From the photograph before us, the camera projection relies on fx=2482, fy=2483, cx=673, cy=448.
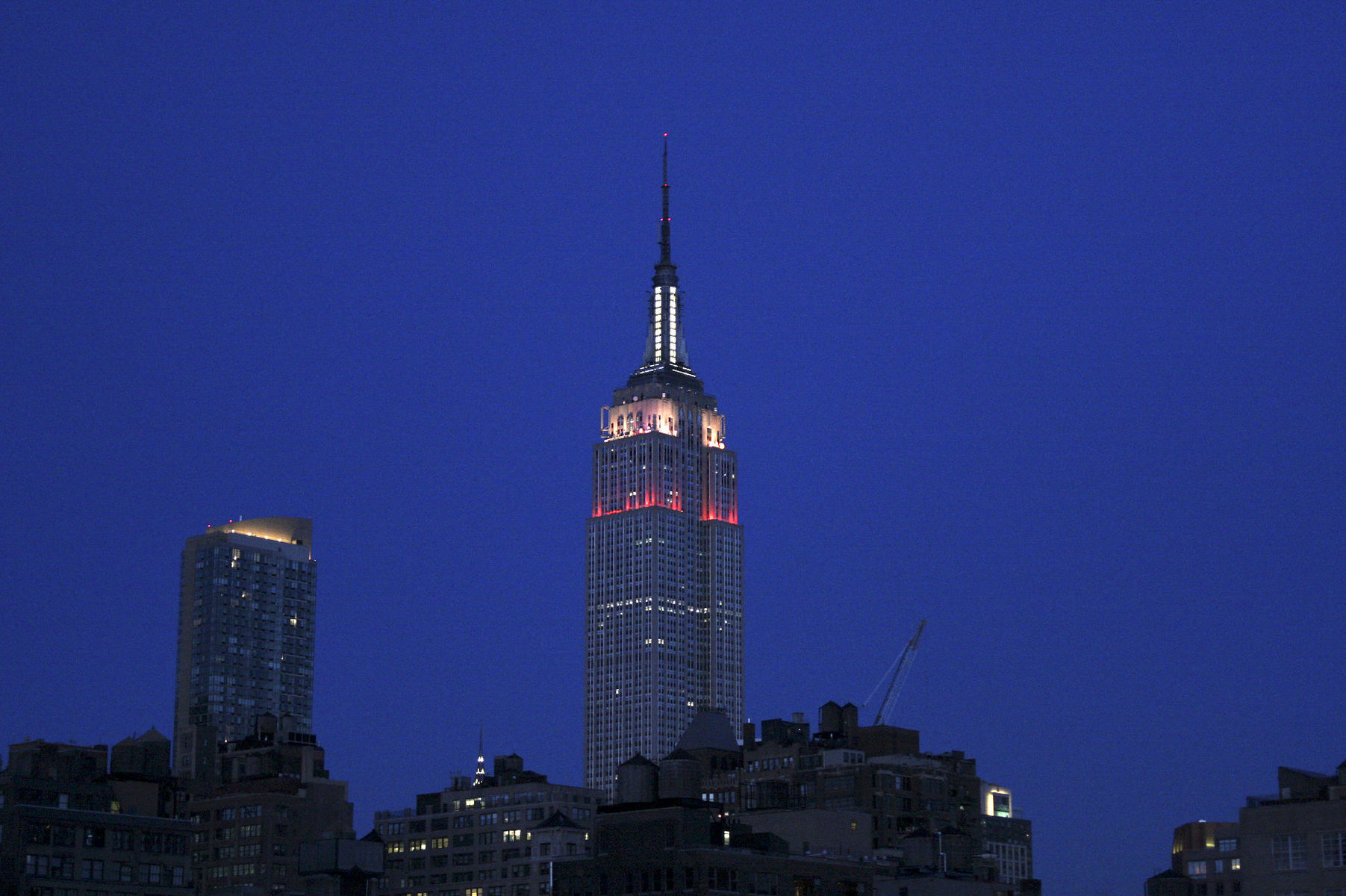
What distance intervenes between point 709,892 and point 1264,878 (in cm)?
4597

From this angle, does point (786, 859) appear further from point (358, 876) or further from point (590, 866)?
point (358, 876)

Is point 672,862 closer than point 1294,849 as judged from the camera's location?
No

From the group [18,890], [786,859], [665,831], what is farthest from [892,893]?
[18,890]

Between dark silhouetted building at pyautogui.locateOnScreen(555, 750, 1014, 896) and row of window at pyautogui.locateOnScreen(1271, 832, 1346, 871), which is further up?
dark silhouetted building at pyautogui.locateOnScreen(555, 750, 1014, 896)

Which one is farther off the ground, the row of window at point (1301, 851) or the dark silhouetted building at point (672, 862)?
the dark silhouetted building at point (672, 862)

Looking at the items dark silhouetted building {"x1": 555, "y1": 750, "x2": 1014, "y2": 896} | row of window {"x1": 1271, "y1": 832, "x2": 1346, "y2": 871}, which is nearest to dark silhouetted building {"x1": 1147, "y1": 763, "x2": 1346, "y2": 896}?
row of window {"x1": 1271, "y1": 832, "x2": 1346, "y2": 871}

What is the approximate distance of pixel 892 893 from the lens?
656ft

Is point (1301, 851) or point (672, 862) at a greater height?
point (672, 862)

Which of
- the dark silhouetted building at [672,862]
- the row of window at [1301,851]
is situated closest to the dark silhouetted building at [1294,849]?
the row of window at [1301,851]

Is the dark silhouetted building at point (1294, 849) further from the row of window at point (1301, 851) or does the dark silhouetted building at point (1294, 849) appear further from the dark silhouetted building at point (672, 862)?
the dark silhouetted building at point (672, 862)

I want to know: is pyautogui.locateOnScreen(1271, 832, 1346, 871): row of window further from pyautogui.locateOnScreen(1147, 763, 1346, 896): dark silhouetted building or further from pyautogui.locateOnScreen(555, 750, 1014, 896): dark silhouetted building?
pyautogui.locateOnScreen(555, 750, 1014, 896): dark silhouetted building

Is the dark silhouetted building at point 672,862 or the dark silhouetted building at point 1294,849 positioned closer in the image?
the dark silhouetted building at point 1294,849

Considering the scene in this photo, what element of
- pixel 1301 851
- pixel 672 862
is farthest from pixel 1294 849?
pixel 672 862

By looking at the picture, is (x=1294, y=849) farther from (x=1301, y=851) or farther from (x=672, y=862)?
(x=672, y=862)
